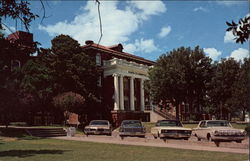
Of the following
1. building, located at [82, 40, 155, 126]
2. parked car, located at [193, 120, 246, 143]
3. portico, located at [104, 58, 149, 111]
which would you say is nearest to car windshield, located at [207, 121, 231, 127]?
parked car, located at [193, 120, 246, 143]

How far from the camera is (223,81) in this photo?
42.8 metres

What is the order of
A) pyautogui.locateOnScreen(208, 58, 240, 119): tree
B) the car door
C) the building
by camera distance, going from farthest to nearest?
1. the building
2. pyautogui.locateOnScreen(208, 58, 240, 119): tree
3. the car door

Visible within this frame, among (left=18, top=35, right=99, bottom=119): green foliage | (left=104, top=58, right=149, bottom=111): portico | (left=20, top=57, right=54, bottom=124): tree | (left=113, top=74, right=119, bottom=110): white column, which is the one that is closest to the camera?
(left=20, top=57, right=54, bottom=124): tree

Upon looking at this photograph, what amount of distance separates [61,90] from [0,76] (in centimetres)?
1289

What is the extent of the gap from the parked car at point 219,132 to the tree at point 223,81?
74.1ft

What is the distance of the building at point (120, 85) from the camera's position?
155 ft

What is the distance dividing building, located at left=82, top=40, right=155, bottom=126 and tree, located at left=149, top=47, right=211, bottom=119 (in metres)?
6.64

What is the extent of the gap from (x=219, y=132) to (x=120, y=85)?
30.8 meters

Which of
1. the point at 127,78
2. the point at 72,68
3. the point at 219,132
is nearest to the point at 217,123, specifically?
the point at 219,132

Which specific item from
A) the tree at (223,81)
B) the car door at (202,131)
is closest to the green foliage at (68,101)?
the tree at (223,81)

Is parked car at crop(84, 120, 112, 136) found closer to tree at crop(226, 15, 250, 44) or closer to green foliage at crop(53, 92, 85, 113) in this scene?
green foliage at crop(53, 92, 85, 113)

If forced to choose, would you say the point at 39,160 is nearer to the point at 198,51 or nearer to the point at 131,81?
the point at 198,51

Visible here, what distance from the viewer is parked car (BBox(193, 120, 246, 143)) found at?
59.4ft

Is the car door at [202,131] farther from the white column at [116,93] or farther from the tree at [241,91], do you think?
the white column at [116,93]
